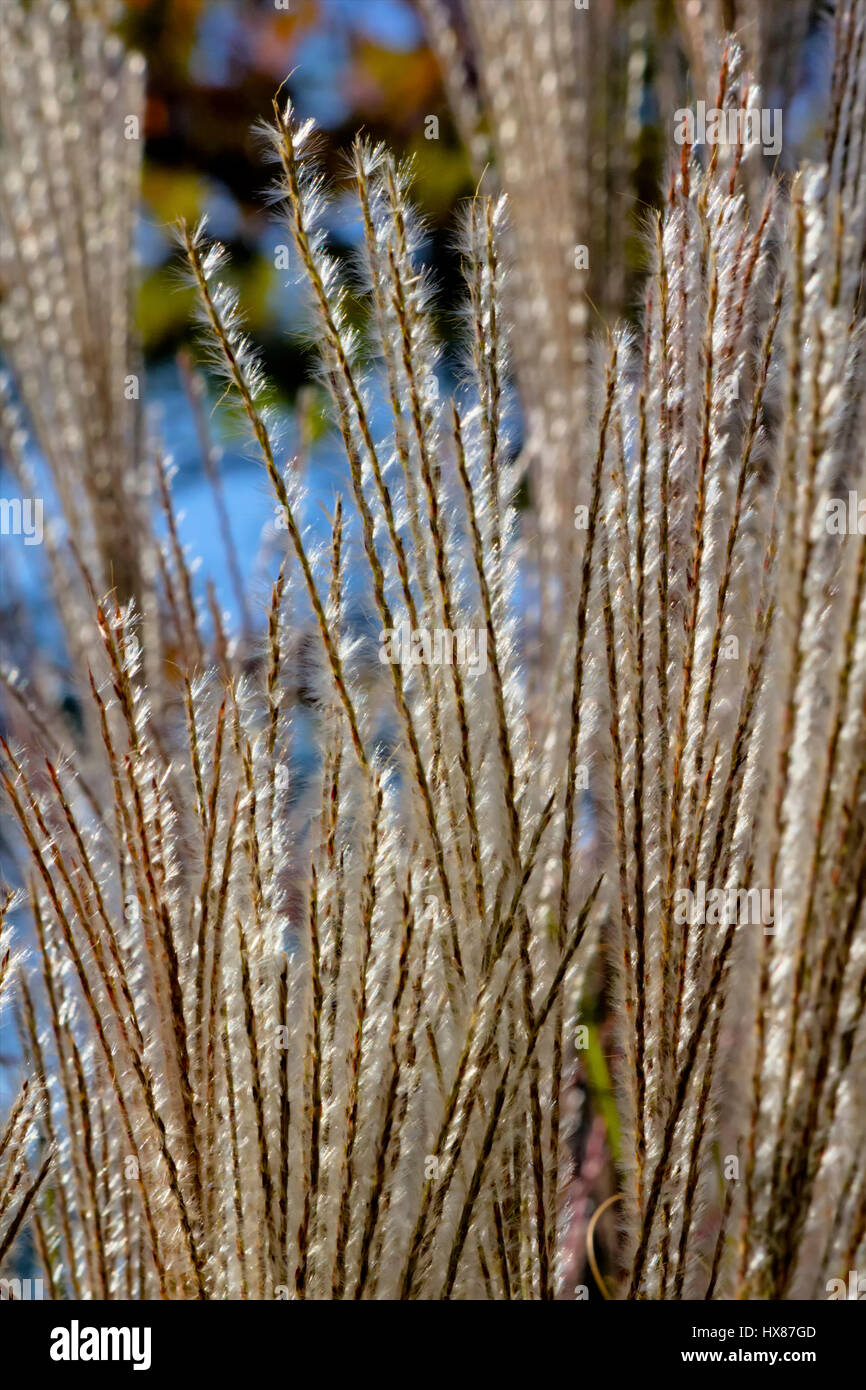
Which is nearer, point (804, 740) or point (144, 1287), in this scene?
point (804, 740)

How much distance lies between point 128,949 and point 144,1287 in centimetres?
20

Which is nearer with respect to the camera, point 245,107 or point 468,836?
point 468,836

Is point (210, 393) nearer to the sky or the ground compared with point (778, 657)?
nearer to the sky

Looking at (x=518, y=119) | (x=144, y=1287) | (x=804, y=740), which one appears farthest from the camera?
(x=518, y=119)

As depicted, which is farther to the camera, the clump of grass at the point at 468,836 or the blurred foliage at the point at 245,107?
the blurred foliage at the point at 245,107

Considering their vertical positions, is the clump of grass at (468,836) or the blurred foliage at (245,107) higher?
the blurred foliage at (245,107)

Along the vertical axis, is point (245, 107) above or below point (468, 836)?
above

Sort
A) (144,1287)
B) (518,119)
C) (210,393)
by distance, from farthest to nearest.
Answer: (210,393), (518,119), (144,1287)

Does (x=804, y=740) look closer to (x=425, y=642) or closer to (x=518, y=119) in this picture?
(x=425, y=642)

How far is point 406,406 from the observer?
1.83ft

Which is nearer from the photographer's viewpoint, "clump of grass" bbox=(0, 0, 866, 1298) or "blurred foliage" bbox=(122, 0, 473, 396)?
"clump of grass" bbox=(0, 0, 866, 1298)

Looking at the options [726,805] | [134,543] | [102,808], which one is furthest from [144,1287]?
[134,543]

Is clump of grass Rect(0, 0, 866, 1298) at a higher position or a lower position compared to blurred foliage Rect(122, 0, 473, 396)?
lower

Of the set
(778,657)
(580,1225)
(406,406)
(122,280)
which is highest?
(122,280)
